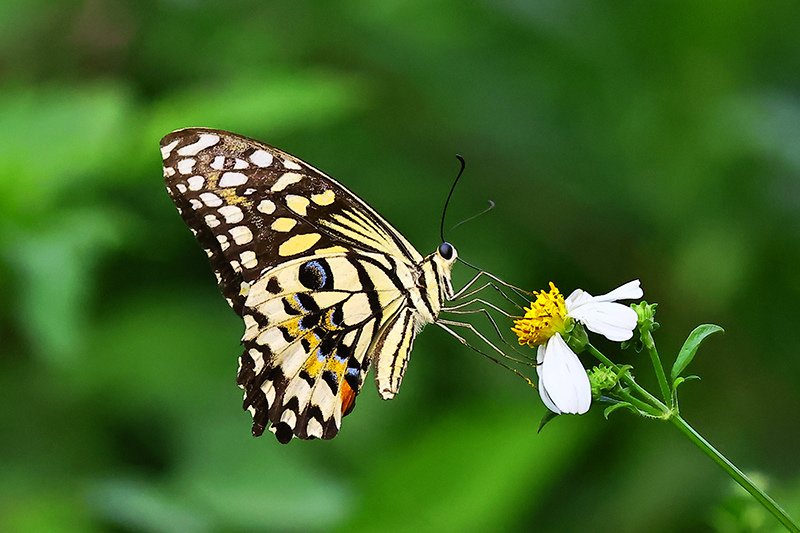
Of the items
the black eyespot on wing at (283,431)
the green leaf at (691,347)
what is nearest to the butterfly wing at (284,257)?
the black eyespot on wing at (283,431)

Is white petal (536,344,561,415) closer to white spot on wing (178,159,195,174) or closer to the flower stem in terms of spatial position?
the flower stem

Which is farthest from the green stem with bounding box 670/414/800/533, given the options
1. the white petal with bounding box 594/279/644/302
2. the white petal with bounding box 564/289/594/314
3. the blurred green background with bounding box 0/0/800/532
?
the blurred green background with bounding box 0/0/800/532

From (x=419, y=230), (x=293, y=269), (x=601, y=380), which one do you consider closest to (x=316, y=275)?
(x=293, y=269)

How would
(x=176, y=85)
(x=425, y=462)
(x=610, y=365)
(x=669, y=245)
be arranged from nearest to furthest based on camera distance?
1. (x=610, y=365)
2. (x=425, y=462)
3. (x=669, y=245)
4. (x=176, y=85)

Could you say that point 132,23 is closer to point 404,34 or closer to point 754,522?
point 404,34

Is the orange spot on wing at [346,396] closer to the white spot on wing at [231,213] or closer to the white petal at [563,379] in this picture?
the white spot on wing at [231,213]

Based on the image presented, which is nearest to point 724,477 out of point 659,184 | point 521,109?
point 659,184

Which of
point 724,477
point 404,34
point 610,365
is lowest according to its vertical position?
point 724,477

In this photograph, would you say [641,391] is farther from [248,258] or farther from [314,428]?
[248,258]
